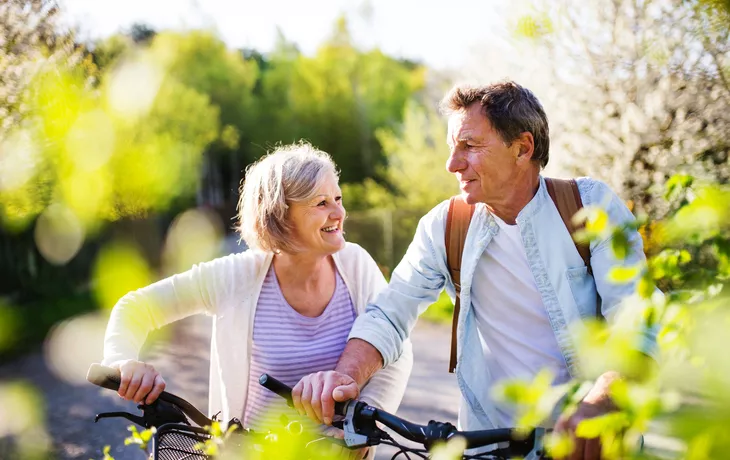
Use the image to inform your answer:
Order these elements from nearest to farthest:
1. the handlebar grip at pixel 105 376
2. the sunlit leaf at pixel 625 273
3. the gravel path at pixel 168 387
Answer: the sunlit leaf at pixel 625 273, the handlebar grip at pixel 105 376, the gravel path at pixel 168 387

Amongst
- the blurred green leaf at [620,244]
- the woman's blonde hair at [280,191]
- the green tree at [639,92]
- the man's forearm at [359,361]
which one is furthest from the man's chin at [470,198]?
the green tree at [639,92]

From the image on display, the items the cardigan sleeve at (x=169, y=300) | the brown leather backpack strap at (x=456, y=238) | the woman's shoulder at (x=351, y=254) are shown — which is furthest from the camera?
the woman's shoulder at (x=351, y=254)

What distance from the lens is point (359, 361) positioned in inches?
87.0

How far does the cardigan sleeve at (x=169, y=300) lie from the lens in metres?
2.53

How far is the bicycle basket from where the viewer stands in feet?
6.45

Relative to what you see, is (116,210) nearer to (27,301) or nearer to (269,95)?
(27,301)

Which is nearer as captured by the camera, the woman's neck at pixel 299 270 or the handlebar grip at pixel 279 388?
the handlebar grip at pixel 279 388

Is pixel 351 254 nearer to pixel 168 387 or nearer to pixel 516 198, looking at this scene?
pixel 516 198

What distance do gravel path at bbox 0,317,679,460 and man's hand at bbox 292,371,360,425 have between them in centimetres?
324

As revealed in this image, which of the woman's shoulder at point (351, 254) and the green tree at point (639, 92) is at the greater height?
the green tree at point (639, 92)

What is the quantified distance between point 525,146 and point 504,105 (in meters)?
0.16

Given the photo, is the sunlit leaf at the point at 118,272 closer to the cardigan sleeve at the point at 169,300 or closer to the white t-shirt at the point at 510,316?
the cardigan sleeve at the point at 169,300

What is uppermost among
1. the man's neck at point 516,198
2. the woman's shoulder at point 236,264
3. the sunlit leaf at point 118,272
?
the man's neck at point 516,198

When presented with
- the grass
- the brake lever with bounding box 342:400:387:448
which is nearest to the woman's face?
the brake lever with bounding box 342:400:387:448
